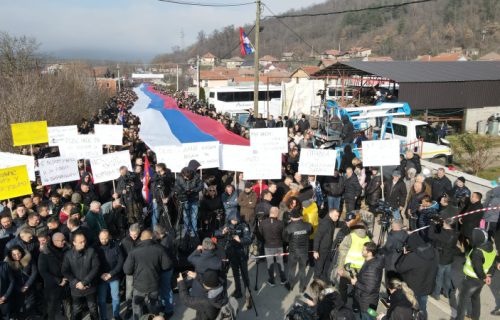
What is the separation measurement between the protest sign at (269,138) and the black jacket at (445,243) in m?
4.82

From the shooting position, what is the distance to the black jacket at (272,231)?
679cm

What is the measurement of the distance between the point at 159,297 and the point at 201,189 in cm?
266

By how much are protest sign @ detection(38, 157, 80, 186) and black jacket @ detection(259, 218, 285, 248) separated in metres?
4.88

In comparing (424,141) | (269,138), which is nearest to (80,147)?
(269,138)

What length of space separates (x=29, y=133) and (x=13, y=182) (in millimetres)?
3795

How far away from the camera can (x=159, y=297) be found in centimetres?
644

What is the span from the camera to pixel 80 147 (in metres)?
11.2

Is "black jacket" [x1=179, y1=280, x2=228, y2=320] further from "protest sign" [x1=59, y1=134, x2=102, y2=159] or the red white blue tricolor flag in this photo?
the red white blue tricolor flag

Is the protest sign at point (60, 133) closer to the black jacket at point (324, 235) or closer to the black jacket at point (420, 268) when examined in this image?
the black jacket at point (324, 235)

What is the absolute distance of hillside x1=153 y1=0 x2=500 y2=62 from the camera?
→ 332 feet

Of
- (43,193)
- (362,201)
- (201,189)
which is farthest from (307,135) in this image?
(43,193)

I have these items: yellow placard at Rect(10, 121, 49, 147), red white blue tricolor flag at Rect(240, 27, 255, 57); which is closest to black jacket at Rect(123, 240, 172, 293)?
yellow placard at Rect(10, 121, 49, 147)

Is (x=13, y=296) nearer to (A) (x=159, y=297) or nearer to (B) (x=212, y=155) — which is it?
(A) (x=159, y=297)

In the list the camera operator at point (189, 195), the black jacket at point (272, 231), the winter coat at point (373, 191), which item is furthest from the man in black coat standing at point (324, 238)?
the winter coat at point (373, 191)
